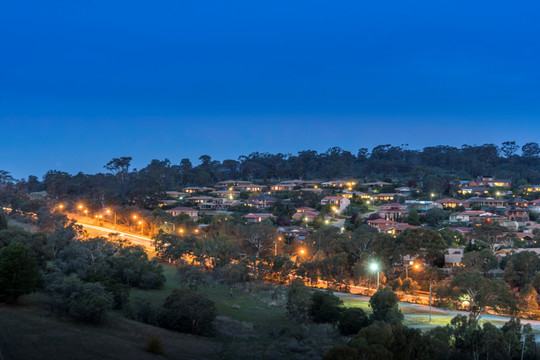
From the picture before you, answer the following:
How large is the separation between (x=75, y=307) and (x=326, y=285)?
18.8 metres

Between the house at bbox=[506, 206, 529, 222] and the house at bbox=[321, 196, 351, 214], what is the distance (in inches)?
768

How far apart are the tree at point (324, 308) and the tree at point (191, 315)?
5.50 m

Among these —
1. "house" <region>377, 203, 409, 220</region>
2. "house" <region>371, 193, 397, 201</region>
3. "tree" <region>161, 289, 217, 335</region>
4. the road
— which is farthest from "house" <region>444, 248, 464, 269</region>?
"house" <region>371, 193, 397, 201</region>

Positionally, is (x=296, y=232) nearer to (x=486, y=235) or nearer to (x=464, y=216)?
(x=486, y=235)

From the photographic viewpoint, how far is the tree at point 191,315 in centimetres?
2041

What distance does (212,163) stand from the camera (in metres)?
120

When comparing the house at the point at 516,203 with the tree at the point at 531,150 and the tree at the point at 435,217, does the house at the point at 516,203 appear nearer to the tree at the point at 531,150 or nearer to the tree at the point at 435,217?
the tree at the point at 435,217

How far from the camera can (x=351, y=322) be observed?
2138 cm

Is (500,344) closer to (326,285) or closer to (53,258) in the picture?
(326,285)

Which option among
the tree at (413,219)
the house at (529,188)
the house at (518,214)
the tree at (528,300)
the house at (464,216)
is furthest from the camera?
the house at (529,188)

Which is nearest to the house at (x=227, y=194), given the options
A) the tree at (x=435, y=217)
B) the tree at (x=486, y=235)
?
the tree at (x=435, y=217)

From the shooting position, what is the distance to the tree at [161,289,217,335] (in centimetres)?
2041

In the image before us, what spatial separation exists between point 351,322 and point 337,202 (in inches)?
1682

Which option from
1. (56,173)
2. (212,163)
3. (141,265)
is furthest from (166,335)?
(212,163)
